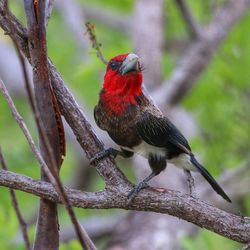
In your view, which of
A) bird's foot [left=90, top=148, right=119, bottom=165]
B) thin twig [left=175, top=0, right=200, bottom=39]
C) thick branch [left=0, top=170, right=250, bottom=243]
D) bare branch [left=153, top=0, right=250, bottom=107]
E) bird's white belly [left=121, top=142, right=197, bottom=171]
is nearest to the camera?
thick branch [left=0, top=170, right=250, bottom=243]

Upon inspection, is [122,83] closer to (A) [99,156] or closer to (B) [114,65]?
(B) [114,65]

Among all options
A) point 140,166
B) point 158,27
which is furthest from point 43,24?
point 158,27

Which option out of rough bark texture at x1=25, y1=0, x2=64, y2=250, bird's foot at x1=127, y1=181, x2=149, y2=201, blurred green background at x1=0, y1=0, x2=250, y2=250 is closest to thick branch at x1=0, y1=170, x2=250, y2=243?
bird's foot at x1=127, y1=181, x2=149, y2=201

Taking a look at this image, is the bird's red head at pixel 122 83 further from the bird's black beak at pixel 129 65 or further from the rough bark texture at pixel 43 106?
the rough bark texture at pixel 43 106

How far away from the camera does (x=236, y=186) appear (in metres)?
5.65

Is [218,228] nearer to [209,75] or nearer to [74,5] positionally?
[209,75]

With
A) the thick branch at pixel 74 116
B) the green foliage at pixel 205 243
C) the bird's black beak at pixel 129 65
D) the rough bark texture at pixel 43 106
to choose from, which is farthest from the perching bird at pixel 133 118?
the rough bark texture at pixel 43 106

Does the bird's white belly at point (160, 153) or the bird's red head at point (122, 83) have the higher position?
the bird's red head at point (122, 83)

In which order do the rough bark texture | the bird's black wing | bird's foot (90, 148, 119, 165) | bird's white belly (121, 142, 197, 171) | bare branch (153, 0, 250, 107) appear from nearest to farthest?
the rough bark texture < bird's foot (90, 148, 119, 165) < the bird's black wing < bird's white belly (121, 142, 197, 171) < bare branch (153, 0, 250, 107)

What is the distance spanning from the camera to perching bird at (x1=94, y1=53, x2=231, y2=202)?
3707 mm

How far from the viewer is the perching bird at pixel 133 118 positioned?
371 centimetres

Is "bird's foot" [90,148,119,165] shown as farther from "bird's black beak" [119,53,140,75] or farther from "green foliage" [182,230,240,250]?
"green foliage" [182,230,240,250]

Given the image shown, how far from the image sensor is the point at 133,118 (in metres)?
3.72

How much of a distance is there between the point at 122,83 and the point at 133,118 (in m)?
0.20
